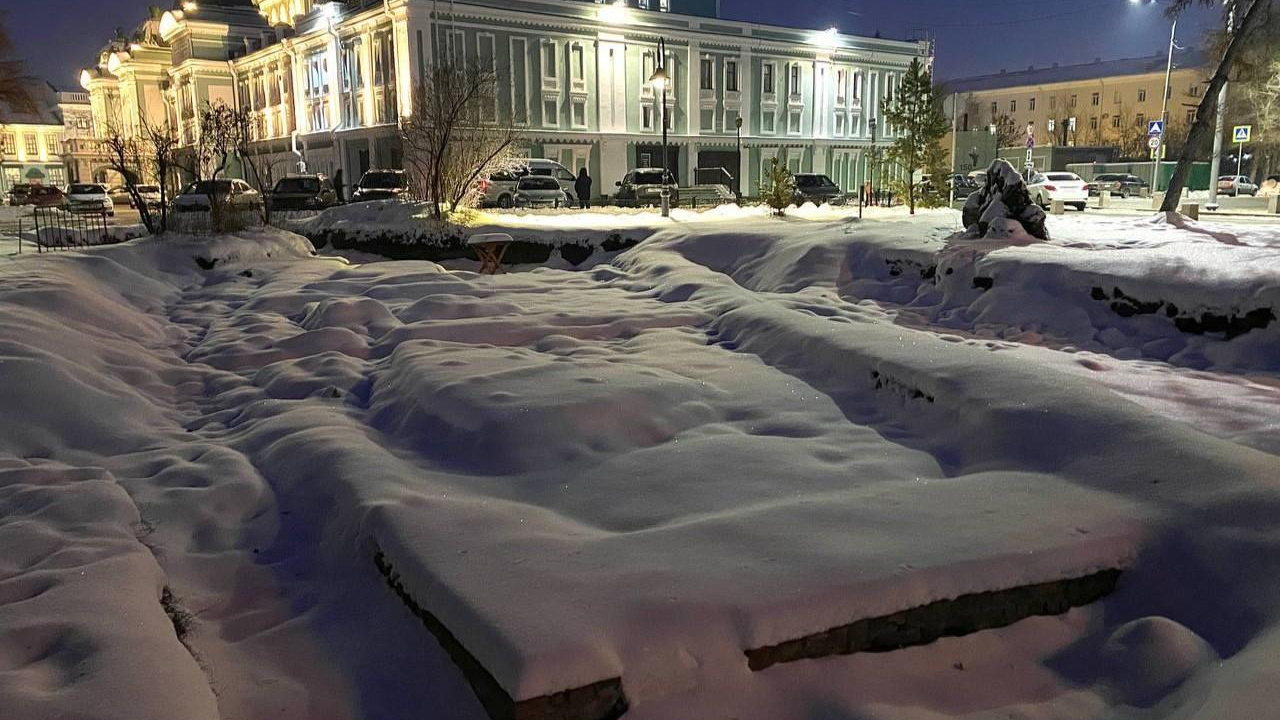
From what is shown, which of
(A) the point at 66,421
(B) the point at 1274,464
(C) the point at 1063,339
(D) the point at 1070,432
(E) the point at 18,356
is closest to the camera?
(B) the point at 1274,464

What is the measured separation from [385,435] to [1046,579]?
178 inches

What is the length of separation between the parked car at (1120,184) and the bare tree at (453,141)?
32054 mm

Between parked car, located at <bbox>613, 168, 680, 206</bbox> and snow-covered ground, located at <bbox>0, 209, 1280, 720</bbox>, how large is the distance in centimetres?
2325

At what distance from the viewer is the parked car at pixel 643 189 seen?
108 ft

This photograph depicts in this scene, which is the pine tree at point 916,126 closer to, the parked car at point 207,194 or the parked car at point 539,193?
the parked car at point 539,193

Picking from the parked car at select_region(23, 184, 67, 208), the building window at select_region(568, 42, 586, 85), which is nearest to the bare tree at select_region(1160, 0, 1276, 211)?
the building window at select_region(568, 42, 586, 85)

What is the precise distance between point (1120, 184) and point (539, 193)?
3207 cm

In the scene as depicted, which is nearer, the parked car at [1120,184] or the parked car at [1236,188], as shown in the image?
the parked car at [1236,188]

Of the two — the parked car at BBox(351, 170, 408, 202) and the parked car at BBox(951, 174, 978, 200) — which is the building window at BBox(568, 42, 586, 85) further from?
the parked car at BBox(951, 174, 978, 200)

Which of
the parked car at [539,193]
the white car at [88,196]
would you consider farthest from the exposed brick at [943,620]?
the white car at [88,196]

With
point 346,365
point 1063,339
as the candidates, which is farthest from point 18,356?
point 1063,339

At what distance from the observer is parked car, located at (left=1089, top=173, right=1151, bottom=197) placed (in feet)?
151

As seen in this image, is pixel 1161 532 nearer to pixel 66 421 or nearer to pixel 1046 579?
pixel 1046 579

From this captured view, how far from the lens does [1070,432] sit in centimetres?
541
